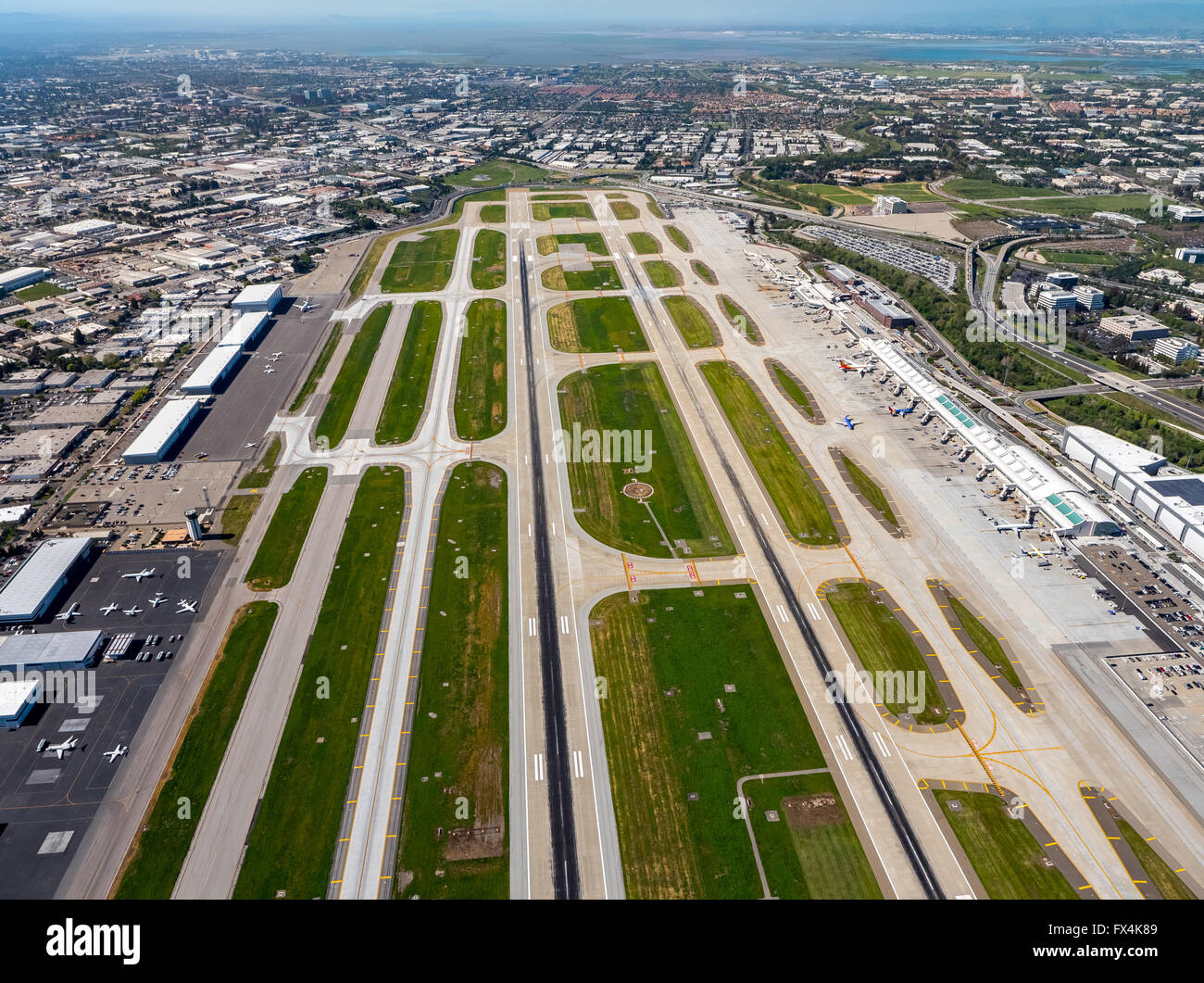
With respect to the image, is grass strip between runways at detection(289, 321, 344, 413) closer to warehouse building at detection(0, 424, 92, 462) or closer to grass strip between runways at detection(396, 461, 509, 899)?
warehouse building at detection(0, 424, 92, 462)

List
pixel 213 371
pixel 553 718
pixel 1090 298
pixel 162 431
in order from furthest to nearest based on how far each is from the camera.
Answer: pixel 1090 298
pixel 213 371
pixel 162 431
pixel 553 718

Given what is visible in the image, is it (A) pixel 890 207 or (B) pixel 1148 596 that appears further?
(A) pixel 890 207

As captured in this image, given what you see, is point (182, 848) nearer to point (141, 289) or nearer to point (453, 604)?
point (453, 604)

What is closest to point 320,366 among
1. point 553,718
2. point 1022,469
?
point 553,718

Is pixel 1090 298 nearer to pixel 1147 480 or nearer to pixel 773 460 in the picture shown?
pixel 1147 480

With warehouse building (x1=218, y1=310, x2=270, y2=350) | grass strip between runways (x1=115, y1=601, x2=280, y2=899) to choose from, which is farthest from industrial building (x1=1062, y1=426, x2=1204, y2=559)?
warehouse building (x1=218, y1=310, x2=270, y2=350)

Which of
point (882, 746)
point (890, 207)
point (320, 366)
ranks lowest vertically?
point (882, 746)
